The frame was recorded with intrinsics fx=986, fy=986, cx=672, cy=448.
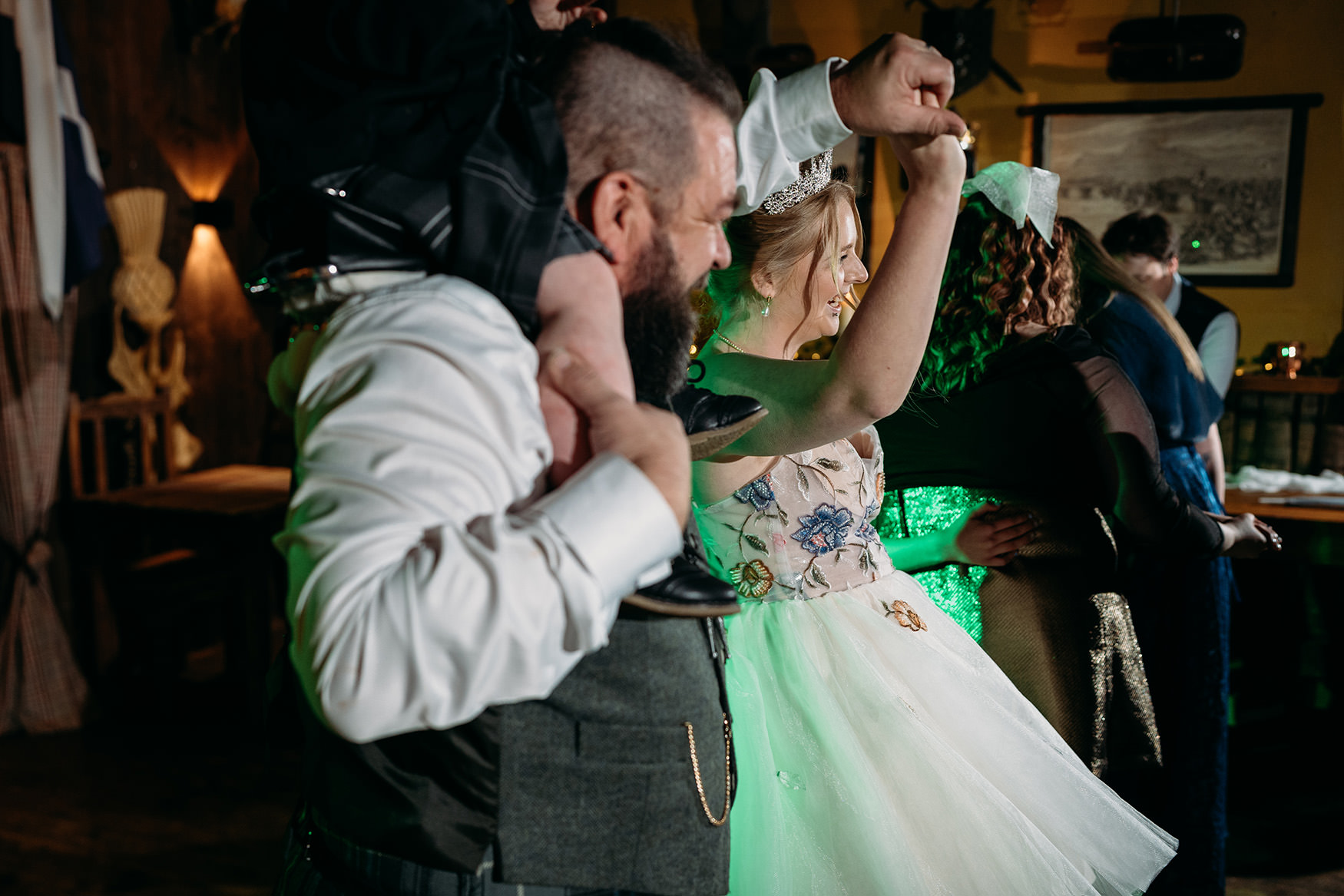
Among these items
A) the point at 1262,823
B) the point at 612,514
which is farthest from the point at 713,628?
the point at 1262,823

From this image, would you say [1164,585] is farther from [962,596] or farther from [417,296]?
[417,296]

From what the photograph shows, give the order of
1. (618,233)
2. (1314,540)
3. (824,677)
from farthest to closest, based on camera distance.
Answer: (1314,540) → (824,677) → (618,233)

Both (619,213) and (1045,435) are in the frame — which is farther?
(1045,435)

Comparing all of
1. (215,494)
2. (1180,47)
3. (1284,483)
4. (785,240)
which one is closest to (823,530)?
(785,240)

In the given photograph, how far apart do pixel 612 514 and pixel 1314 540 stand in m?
2.96

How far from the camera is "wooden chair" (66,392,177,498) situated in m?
3.71

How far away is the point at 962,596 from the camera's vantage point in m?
1.98

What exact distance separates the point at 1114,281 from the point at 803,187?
124cm

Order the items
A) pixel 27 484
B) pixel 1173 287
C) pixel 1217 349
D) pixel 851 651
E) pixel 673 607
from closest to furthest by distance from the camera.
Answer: pixel 673 607 → pixel 851 651 → pixel 27 484 → pixel 1173 287 → pixel 1217 349

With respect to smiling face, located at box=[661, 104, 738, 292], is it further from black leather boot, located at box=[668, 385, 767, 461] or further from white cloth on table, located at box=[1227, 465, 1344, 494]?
white cloth on table, located at box=[1227, 465, 1344, 494]

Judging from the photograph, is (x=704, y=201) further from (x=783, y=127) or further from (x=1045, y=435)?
(x=1045, y=435)

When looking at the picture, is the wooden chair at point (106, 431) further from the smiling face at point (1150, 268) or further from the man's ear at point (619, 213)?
the smiling face at point (1150, 268)

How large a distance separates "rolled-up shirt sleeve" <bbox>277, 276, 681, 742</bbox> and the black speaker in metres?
5.20

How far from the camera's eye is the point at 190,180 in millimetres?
4480
